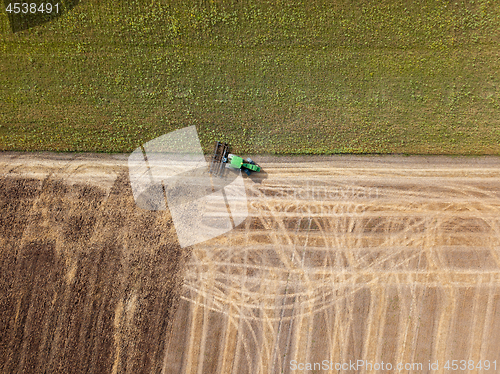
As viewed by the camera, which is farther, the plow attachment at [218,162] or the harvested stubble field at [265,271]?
the plow attachment at [218,162]

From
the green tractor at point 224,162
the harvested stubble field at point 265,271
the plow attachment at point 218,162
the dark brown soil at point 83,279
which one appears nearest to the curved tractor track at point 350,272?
the harvested stubble field at point 265,271

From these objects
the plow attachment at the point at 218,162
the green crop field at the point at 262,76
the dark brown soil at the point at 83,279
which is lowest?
the dark brown soil at the point at 83,279

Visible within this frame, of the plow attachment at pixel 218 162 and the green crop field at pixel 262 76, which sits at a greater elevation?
the green crop field at pixel 262 76

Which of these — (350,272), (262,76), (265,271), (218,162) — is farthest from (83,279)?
(262,76)

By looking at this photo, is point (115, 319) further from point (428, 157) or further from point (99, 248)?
point (428, 157)

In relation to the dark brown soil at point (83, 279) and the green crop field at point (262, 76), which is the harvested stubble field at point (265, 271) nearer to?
the dark brown soil at point (83, 279)

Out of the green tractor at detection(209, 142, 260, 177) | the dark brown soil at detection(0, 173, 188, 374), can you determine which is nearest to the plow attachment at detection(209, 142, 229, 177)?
the green tractor at detection(209, 142, 260, 177)
